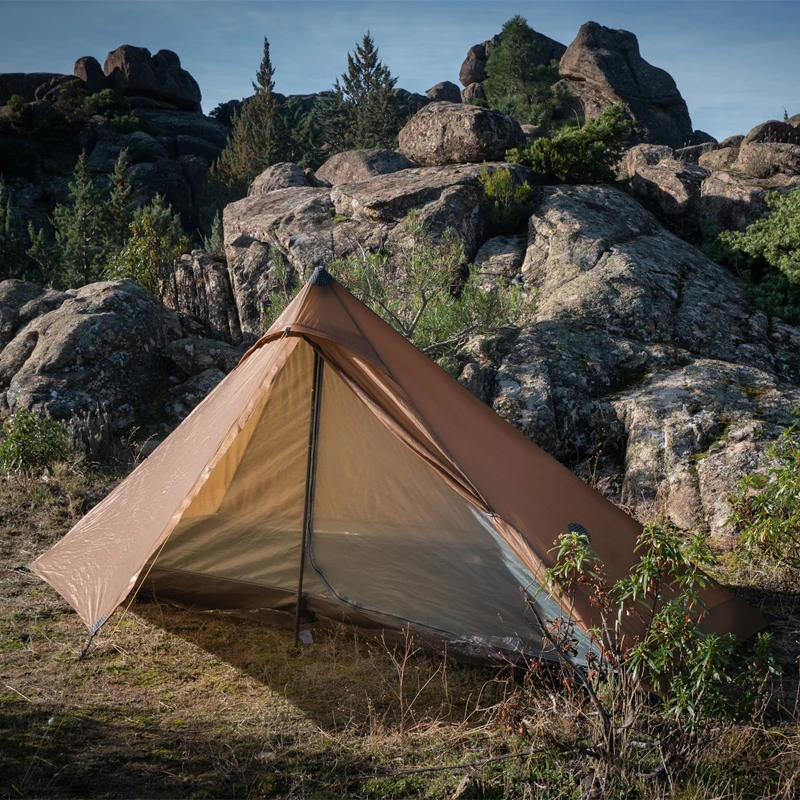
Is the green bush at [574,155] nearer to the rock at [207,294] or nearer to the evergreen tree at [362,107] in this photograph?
the rock at [207,294]

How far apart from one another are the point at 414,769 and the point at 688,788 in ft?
→ 3.21

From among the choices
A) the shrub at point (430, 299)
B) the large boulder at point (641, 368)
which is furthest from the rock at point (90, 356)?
the large boulder at point (641, 368)

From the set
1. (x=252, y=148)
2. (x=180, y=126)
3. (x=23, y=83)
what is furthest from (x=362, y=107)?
(x=23, y=83)

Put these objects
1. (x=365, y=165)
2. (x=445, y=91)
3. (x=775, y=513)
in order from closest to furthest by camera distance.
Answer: (x=775, y=513) → (x=365, y=165) → (x=445, y=91)

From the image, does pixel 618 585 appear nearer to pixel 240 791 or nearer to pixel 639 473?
pixel 240 791

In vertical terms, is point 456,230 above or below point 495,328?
above

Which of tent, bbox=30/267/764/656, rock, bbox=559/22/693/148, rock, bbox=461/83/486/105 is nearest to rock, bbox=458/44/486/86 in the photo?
rock, bbox=461/83/486/105

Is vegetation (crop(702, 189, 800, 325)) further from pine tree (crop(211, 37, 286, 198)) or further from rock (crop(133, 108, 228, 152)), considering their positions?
rock (crop(133, 108, 228, 152))

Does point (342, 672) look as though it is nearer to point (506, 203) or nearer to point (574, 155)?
point (506, 203)

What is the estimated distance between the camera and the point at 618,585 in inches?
112

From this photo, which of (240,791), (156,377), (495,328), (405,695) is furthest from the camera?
(156,377)

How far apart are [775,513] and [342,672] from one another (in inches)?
111

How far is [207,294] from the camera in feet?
33.0

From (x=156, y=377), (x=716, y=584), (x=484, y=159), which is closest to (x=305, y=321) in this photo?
(x=716, y=584)
